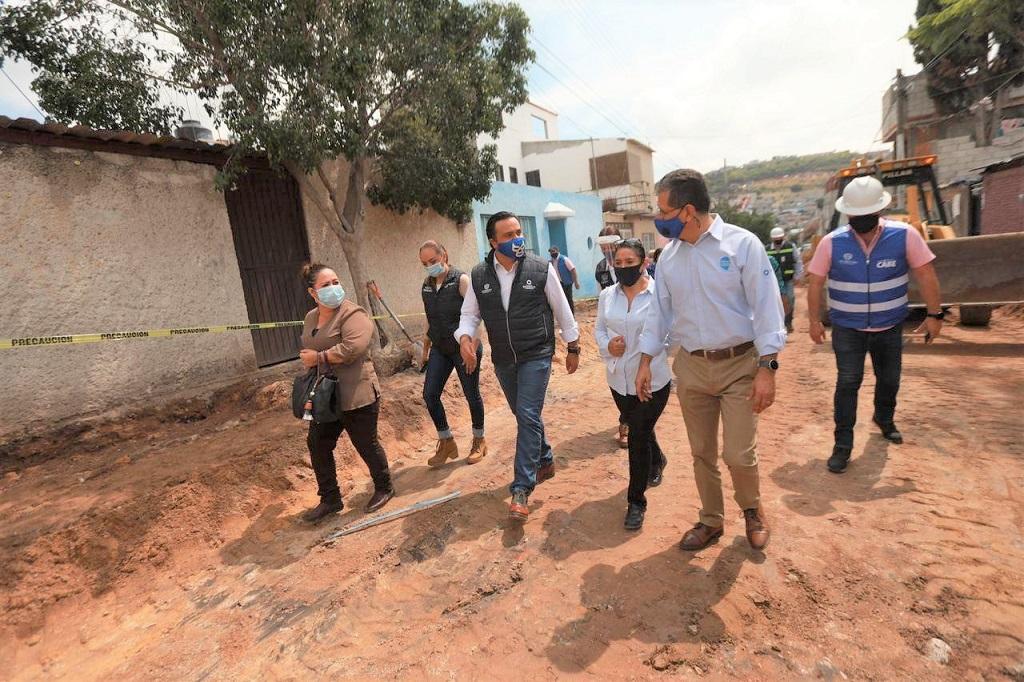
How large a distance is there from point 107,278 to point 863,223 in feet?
23.5

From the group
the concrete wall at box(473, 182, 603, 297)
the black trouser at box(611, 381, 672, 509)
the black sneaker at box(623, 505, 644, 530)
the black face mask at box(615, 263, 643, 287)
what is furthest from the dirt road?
the concrete wall at box(473, 182, 603, 297)

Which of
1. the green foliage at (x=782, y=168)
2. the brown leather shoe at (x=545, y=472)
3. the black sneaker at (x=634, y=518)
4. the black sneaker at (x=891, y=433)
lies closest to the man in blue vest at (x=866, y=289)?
the black sneaker at (x=891, y=433)

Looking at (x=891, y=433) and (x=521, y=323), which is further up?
(x=521, y=323)

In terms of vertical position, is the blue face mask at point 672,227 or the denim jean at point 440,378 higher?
the blue face mask at point 672,227

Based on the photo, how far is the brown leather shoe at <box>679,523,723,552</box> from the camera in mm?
2885

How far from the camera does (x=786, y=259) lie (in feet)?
28.7

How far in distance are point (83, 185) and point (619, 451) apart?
244 inches

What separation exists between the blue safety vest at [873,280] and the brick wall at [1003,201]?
1033cm

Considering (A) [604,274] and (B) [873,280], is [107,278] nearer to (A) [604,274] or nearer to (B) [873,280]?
(A) [604,274]

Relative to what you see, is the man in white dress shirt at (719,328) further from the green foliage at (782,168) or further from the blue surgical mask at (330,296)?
the green foliage at (782,168)

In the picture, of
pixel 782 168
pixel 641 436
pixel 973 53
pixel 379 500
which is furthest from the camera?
pixel 782 168

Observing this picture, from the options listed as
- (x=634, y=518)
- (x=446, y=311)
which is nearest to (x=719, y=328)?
(x=634, y=518)

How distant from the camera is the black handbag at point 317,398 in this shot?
11.9ft

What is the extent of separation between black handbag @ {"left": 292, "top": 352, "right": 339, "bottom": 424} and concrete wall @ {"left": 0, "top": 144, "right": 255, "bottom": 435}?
3686mm
